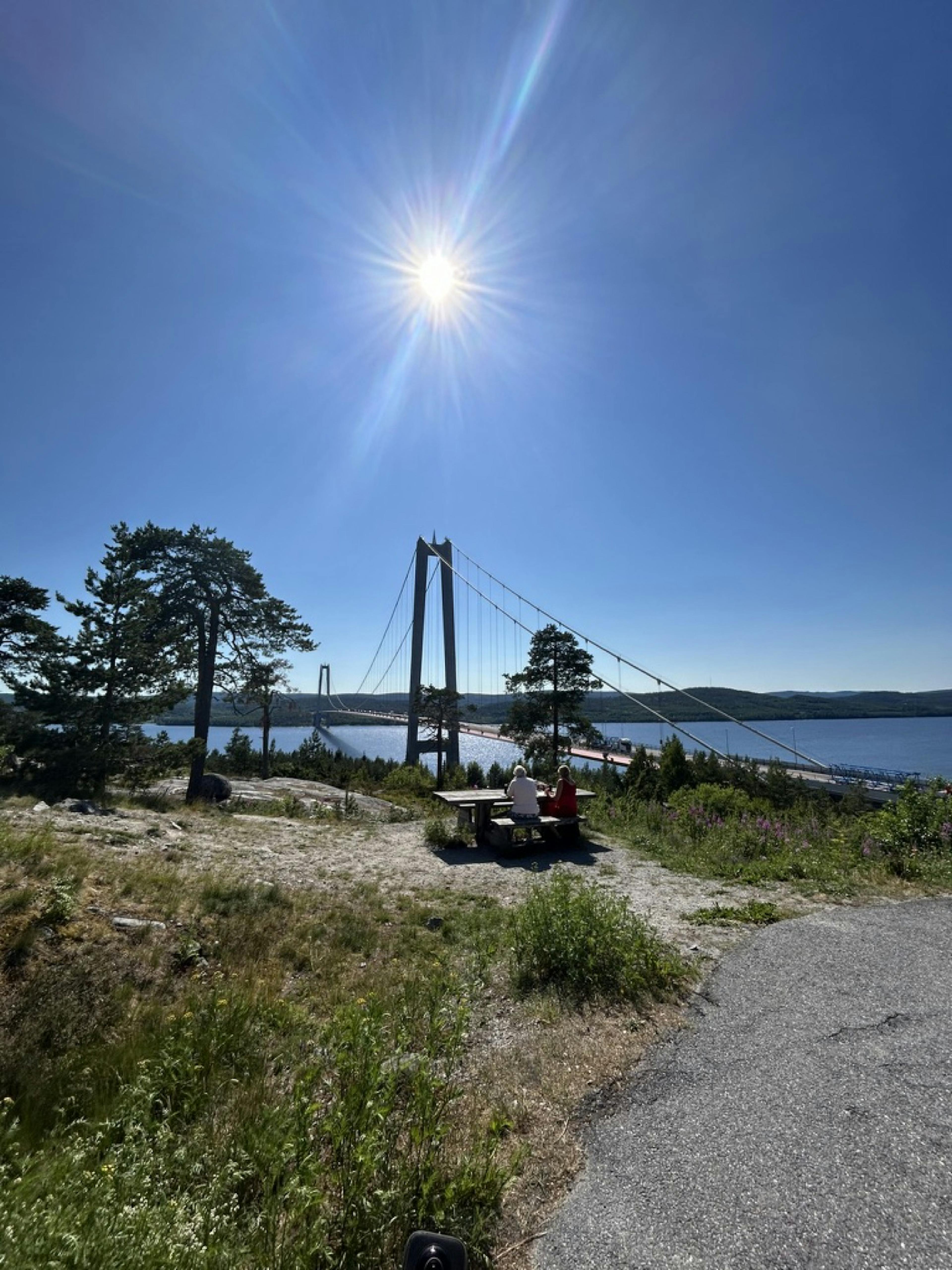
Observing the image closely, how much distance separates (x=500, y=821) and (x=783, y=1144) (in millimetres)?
5905

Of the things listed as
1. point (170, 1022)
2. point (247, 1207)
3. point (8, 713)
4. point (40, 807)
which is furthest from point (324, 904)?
point (8, 713)

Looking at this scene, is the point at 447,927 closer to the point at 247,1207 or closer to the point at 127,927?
the point at 127,927

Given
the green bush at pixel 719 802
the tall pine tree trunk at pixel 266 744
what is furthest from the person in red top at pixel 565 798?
the tall pine tree trunk at pixel 266 744

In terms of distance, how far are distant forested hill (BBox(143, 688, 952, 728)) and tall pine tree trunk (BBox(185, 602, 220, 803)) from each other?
63 cm

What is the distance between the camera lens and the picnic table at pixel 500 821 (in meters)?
7.82

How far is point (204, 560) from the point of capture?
14.4 metres

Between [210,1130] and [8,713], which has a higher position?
[8,713]

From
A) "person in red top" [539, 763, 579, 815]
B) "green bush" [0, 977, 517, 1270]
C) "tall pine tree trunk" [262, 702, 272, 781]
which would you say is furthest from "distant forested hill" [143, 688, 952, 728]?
"green bush" [0, 977, 517, 1270]

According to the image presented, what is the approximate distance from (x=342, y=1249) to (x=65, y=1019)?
200cm

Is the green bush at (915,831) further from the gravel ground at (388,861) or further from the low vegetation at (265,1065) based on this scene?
the low vegetation at (265,1065)

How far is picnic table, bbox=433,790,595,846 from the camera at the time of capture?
7.82 meters

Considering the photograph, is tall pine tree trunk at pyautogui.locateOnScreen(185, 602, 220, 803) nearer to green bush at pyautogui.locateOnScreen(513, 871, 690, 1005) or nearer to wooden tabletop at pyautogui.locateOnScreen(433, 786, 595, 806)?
wooden tabletop at pyautogui.locateOnScreen(433, 786, 595, 806)

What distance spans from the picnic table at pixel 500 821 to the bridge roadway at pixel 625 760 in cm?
744

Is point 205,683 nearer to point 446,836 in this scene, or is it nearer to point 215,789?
point 215,789
